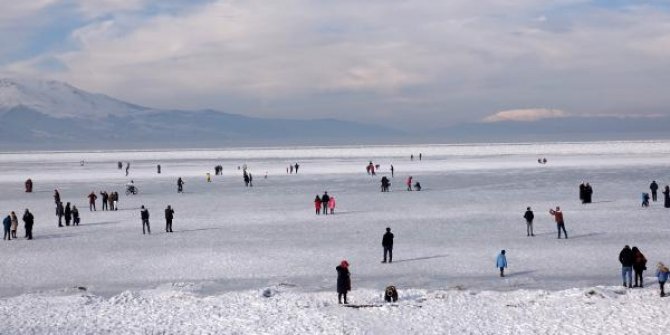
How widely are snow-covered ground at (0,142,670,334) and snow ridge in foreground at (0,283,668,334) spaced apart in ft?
0.15

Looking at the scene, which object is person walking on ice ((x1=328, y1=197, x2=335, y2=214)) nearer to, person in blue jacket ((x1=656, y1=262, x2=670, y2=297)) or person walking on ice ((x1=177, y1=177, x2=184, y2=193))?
person walking on ice ((x1=177, y1=177, x2=184, y2=193))

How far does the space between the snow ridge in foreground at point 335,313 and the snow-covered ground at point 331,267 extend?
0.15 ft

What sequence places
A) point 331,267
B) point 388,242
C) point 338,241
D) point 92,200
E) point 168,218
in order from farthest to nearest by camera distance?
point 92,200, point 168,218, point 338,241, point 388,242, point 331,267

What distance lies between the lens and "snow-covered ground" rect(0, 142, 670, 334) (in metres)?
14.1

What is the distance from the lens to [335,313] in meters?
14.6

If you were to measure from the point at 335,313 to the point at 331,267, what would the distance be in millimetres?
4537

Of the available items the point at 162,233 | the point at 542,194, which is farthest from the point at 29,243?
the point at 542,194

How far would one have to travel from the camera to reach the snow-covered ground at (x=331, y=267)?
46.4ft

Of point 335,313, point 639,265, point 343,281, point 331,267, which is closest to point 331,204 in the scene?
point 331,267

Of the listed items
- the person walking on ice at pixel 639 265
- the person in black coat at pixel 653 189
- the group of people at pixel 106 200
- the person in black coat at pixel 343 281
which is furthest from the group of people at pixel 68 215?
the person in black coat at pixel 653 189

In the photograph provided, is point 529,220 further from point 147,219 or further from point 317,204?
point 147,219

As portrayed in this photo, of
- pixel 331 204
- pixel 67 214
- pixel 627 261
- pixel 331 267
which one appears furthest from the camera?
pixel 331 204

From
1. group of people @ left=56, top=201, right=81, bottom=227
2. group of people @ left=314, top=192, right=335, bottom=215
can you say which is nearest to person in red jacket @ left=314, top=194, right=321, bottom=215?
group of people @ left=314, top=192, right=335, bottom=215

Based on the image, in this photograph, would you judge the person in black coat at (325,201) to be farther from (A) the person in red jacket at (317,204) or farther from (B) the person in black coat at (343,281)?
(B) the person in black coat at (343,281)
